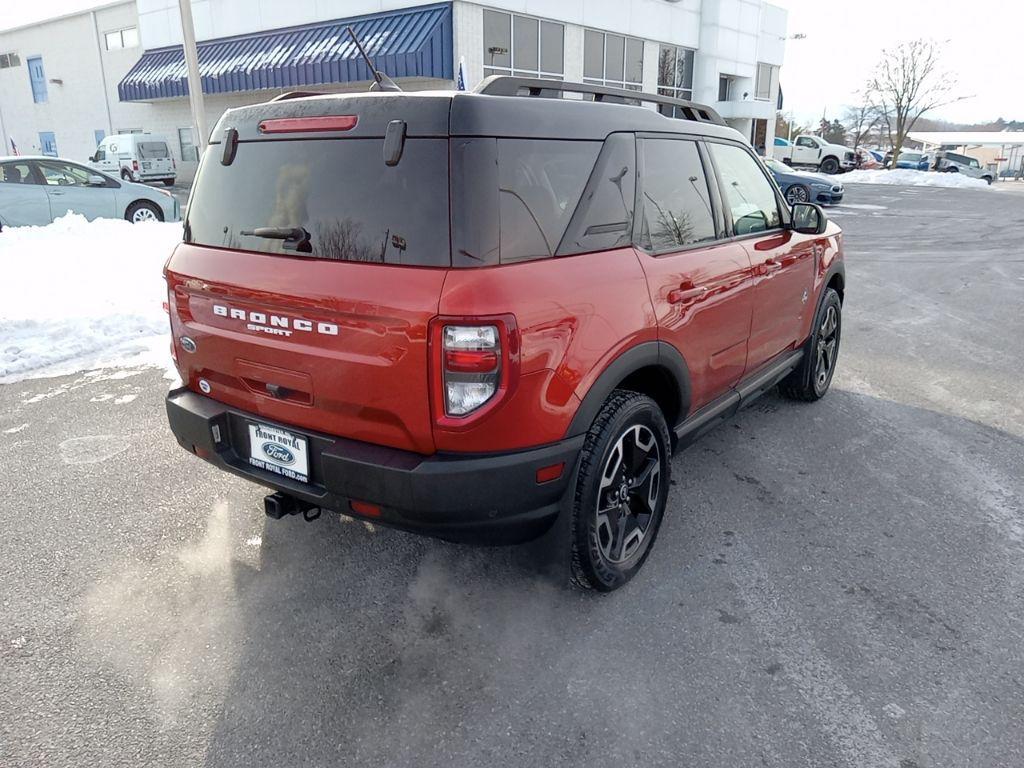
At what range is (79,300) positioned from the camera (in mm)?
7406

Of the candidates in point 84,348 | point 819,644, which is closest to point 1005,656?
point 819,644

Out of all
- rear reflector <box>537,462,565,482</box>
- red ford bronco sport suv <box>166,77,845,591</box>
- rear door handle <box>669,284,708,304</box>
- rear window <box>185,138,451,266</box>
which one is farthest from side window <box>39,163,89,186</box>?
rear reflector <box>537,462,565,482</box>

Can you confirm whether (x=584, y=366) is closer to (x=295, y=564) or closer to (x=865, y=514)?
(x=295, y=564)

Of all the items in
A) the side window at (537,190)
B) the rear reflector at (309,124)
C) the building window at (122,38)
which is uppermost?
the building window at (122,38)

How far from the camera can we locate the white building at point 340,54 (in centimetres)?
2022

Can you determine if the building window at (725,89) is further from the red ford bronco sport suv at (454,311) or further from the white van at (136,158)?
the red ford bronco sport suv at (454,311)

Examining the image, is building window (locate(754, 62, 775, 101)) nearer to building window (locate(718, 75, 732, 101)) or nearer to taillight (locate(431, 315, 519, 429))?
building window (locate(718, 75, 732, 101))

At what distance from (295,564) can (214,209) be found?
157cm

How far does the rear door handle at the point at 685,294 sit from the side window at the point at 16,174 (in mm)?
12331

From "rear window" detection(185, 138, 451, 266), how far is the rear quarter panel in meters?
0.20

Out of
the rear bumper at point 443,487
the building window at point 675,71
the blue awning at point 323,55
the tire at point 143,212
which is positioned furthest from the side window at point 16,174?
the building window at point 675,71

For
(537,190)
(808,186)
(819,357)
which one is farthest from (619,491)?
(808,186)

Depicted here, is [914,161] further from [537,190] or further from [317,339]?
[317,339]

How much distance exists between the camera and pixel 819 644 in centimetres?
274
